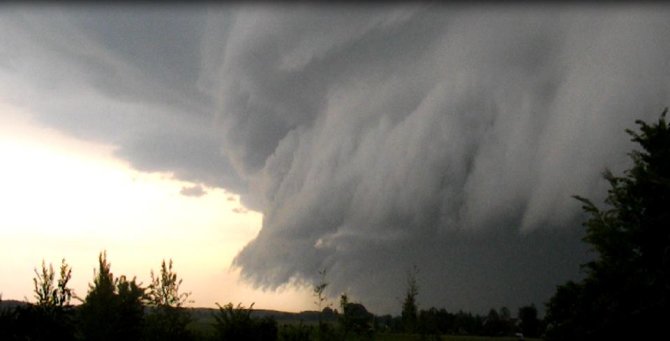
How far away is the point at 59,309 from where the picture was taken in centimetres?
2727

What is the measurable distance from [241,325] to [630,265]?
1576 cm

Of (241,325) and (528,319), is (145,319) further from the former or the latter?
(528,319)

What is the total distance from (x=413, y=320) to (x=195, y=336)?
10303 millimetres

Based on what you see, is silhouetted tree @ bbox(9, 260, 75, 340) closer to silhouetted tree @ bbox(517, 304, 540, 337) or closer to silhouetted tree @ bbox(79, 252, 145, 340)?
silhouetted tree @ bbox(79, 252, 145, 340)

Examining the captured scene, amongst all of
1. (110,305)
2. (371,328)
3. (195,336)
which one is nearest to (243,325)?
(195,336)

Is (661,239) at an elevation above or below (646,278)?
above

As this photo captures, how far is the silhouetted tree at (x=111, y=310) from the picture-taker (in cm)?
2758

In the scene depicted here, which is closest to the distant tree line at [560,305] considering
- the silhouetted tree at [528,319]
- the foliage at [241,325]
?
the foliage at [241,325]

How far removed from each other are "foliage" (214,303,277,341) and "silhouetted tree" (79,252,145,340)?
26.9ft

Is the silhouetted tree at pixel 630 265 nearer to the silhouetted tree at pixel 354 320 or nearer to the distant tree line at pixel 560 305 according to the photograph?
the distant tree line at pixel 560 305

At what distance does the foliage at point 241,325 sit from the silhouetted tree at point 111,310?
26.9 feet

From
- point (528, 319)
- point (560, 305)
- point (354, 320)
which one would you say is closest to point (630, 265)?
point (560, 305)

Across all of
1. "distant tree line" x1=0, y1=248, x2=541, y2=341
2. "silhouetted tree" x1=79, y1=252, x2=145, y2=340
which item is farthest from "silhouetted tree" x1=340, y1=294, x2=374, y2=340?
"silhouetted tree" x1=79, y1=252, x2=145, y2=340

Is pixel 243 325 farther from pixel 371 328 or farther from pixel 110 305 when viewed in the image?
pixel 110 305
